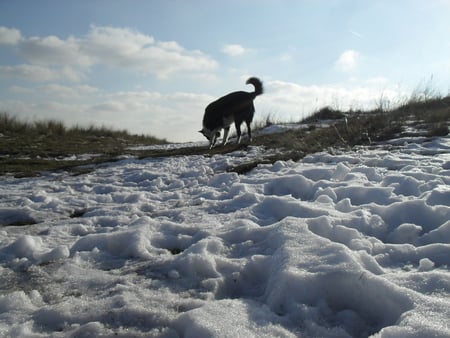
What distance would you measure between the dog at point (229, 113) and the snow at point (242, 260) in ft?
17.9

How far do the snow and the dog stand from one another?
17.9ft

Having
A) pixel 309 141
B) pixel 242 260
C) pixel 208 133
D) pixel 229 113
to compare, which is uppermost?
pixel 229 113

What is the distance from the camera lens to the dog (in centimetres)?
900

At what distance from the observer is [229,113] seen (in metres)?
9.15

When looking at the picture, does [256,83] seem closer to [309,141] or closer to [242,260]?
[309,141]

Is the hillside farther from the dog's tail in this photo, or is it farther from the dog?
the dog's tail

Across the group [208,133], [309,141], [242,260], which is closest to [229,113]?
[208,133]

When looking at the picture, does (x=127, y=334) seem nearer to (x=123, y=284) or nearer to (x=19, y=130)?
(x=123, y=284)

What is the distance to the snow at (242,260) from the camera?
137 cm

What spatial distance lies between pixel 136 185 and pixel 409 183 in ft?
10.2

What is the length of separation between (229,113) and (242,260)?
7.48m

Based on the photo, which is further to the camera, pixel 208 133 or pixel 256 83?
pixel 208 133

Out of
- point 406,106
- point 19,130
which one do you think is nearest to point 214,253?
point 406,106

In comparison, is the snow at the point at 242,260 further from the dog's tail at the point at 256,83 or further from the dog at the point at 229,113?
the dog at the point at 229,113
